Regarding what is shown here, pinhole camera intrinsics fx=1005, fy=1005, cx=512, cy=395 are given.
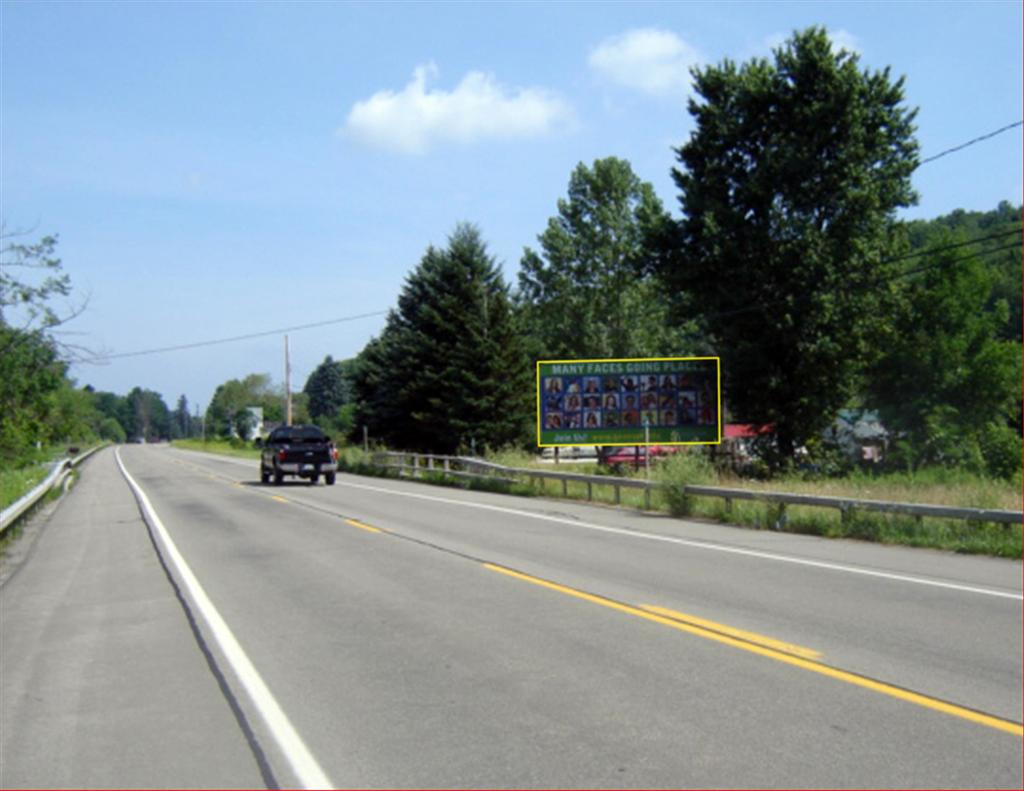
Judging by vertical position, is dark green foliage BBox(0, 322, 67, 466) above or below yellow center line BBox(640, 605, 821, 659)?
above

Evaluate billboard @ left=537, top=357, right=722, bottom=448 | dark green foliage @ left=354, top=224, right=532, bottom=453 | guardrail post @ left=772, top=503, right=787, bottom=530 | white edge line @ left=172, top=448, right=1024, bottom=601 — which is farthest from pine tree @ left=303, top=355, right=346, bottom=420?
guardrail post @ left=772, top=503, right=787, bottom=530

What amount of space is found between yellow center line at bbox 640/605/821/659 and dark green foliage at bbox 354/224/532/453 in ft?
113

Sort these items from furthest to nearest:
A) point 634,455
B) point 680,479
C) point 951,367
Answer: point 951,367 < point 634,455 < point 680,479

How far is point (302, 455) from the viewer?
34.3m

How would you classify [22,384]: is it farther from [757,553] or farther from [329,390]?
Result: [329,390]

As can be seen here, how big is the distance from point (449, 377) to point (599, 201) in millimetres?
19420

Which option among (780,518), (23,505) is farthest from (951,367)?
(23,505)

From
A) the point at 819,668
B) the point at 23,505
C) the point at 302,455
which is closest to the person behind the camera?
the point at 819,668

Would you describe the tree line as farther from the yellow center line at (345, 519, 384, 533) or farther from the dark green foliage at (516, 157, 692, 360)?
the yellow center line at (345, 519, 384, 533)

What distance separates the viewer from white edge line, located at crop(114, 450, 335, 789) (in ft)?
17.9

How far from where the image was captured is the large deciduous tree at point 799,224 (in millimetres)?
36406

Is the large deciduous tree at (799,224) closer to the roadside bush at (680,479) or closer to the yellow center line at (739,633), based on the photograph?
the roadside bush at (680,479)

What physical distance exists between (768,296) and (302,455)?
59.4ft

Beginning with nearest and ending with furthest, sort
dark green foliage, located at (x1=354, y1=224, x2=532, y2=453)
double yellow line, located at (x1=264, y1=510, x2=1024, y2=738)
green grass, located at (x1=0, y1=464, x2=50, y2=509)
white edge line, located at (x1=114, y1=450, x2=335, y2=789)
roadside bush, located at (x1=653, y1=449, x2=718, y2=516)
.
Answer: white edge line, located at (x1=114, y1=450, x2=335, y2=789) < double yellow line, located at (x1=264, y1=510, x2=1024, y2=738) < roadside bush, located at (x1=653, y1=449, x2=718, y2=516) < green grass, located at (x1=0, y1=464, x2=50, y2=509) < dark green foliage, located at (x1=354, y1=224, x2=532, y2=453)
